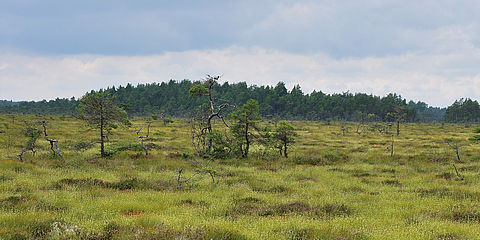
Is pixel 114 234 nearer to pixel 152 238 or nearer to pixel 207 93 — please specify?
pixel 152 238

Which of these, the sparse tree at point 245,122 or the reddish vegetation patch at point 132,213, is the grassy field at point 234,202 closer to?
the reddish vegetation patch at point 132,213

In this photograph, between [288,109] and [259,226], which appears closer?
[259,226]

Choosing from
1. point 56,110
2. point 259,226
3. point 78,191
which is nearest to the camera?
point 259,226

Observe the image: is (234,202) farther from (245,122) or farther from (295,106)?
(295,106)

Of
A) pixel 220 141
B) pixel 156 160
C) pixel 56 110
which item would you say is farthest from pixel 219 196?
pixel 56 110

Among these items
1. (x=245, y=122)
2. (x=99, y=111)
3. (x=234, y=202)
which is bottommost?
(x=234, y=202)

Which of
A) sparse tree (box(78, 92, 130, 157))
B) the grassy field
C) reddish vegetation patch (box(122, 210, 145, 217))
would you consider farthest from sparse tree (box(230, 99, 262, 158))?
reddish vegetation patch (box(122, 210, 145, 217))

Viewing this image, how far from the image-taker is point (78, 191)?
37.0 feet

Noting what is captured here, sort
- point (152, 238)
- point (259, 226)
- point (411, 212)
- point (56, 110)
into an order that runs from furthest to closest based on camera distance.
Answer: point (56, 110) < point (411, 212) < point (259, 226) < point (152, 238)

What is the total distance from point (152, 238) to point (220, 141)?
16.5 meters

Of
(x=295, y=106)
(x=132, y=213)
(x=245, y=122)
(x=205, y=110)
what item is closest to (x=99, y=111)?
(x=205, y=110)

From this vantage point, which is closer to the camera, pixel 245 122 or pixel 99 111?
pixel 99 111

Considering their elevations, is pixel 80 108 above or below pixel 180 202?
above

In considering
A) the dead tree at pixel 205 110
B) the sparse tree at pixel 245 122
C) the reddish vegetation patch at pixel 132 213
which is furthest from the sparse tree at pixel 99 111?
the reddish vegetation patch at pixel 132 213
